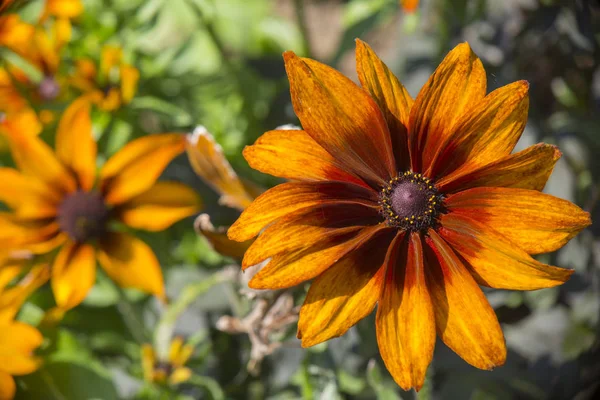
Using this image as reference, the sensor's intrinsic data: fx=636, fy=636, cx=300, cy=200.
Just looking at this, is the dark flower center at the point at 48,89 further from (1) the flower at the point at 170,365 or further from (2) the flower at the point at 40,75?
(1) the flower at the point at 170,365

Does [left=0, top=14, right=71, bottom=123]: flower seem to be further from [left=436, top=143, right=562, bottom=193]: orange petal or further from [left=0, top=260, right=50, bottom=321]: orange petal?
[left=436, top=143, right=562, bottom=193]: orange petal

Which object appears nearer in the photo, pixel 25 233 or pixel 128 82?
pixel 25 233

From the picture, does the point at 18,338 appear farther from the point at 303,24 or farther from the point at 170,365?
the point at 303,24

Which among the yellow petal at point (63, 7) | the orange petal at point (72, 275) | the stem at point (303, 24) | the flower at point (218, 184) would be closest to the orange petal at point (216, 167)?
the flower at point (218, 184)

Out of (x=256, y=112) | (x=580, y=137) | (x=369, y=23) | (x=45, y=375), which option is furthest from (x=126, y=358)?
(x=580, y=137)

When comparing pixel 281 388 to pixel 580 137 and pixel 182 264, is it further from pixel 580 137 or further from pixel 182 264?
pixel 580 137

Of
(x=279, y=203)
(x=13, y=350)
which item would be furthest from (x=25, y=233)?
(x=279, y=203)

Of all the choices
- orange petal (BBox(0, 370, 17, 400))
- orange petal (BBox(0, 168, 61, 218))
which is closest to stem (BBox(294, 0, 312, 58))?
orange petal (BBox(0, 168, 61, 218))
